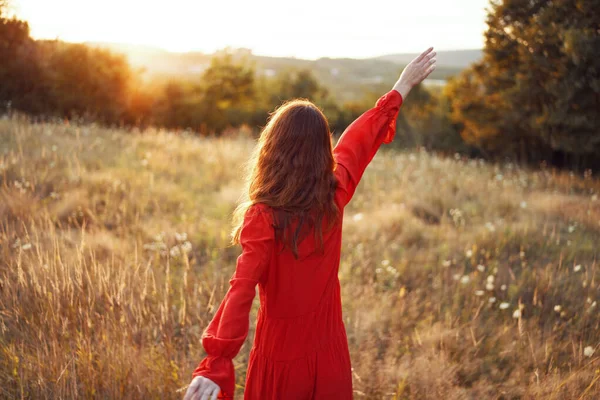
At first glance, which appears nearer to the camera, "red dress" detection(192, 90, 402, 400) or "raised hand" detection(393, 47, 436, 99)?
"red dress" detection(192, 90, 402, 400)

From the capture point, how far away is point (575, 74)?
1001 cm

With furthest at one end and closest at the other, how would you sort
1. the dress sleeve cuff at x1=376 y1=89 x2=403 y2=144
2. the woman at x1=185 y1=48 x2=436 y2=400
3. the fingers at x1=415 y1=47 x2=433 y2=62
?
the fingers at x1=415 y1=47 x2=433 y2=62, the dress sleeve cuff at x1=376 y1=89 x2=403 y2=144, the woman at x1=185 y1=48 x2=436 y2=400

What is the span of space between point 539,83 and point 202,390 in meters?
12.0

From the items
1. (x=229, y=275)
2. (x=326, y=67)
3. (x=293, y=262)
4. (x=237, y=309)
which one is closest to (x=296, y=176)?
(x=293, y=262)

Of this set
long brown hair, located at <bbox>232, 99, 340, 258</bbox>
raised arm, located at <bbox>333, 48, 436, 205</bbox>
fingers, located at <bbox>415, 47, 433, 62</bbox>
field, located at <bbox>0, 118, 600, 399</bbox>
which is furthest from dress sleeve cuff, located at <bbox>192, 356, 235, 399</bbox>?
fingers, located at <bbox>415, 47, 433, 62</bbox>

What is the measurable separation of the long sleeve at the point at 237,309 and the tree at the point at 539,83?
10165mm

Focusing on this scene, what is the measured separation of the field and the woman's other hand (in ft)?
4.11

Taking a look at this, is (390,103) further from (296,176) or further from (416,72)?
(296,176)

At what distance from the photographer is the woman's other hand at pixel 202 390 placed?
137 cm

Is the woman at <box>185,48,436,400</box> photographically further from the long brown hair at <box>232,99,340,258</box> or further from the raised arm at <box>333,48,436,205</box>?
the raised arm at <box>333,48,436,205</box>

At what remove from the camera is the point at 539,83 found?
1116 centimetres

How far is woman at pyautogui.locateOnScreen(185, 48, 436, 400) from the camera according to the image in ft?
5.28

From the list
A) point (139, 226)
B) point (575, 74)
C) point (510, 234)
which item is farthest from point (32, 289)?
point (575, 74)

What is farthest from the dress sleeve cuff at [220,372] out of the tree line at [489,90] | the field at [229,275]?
the tree line at [489,90]
